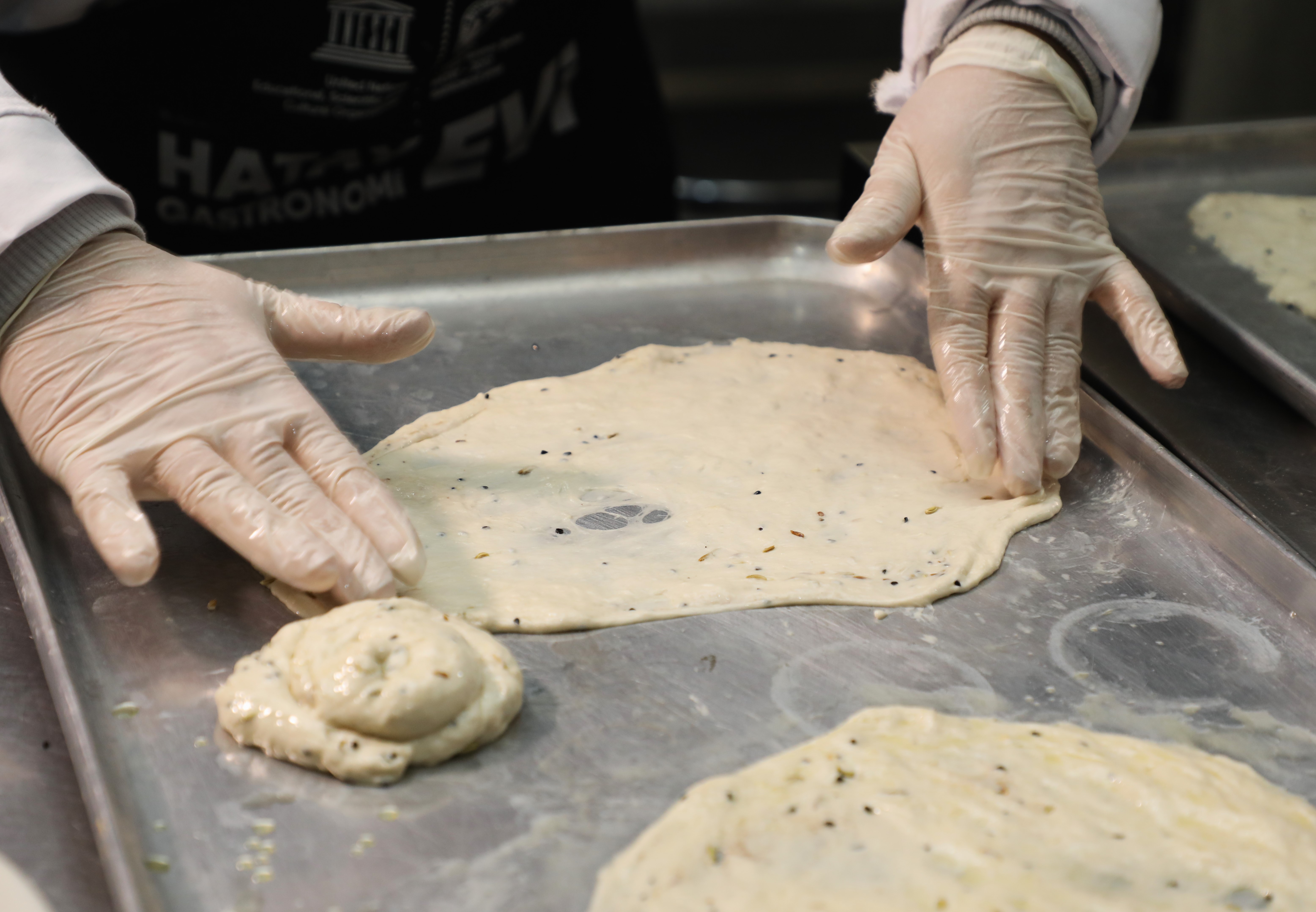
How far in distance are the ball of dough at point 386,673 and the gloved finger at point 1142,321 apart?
45.3 inches

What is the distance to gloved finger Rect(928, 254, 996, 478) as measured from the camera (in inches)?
69.7

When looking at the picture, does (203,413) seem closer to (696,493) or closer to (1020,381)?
(696,493)

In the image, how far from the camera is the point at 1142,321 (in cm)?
181

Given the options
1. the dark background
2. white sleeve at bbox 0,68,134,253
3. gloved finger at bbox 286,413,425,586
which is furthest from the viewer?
the dark background

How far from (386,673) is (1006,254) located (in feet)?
4.14

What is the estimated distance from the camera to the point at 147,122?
2.20 meters

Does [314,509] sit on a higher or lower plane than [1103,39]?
lower

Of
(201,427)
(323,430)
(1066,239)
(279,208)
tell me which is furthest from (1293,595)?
(279,208)

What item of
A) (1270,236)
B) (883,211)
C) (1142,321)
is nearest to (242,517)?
(883,211)

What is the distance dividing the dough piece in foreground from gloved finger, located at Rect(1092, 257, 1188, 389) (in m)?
1.12

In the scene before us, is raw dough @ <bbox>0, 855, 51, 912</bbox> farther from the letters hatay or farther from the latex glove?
the letters hatay

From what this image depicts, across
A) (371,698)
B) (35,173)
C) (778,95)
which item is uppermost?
(35,173)

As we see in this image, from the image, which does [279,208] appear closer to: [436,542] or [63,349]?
[63,349]

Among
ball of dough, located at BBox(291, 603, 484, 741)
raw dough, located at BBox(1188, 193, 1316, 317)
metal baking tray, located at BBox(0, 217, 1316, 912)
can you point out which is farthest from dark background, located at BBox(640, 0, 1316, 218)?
ball of dough, located at BBox(291, 603, 484, 741)
